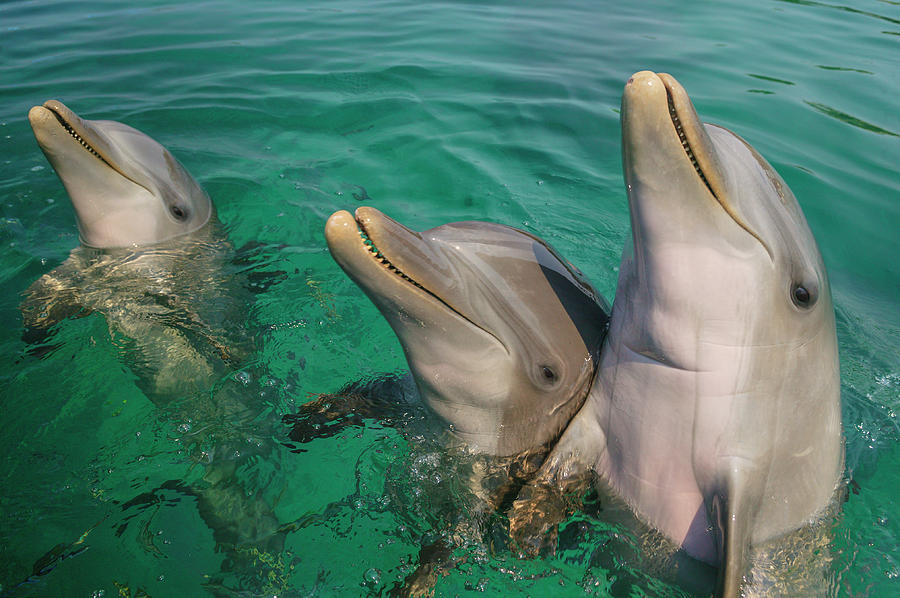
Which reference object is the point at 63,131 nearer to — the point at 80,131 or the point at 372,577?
the point at 80,131

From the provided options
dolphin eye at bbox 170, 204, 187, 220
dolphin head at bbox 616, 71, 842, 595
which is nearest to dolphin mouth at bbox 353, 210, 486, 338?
dolphin head at bbox 616, 71, 842, 595

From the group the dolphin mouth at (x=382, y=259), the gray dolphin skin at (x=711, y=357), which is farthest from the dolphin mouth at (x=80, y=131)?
the gray dolphin skin at (x=711, y=357)

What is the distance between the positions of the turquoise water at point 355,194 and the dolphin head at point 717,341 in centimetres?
58

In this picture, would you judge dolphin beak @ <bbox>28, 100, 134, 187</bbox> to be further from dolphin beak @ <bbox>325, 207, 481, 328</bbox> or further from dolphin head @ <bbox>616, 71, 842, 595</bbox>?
dolphin head @ <bbox>616, 71, 842, 595</bbox>

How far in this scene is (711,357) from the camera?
304cm

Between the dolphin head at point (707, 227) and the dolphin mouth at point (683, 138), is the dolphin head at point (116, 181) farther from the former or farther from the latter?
the dolphin mouth at point (683, 138)

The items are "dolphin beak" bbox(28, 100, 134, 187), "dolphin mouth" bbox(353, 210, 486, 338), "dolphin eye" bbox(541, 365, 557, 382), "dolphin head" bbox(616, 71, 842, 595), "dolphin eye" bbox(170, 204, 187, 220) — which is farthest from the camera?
"dolphin eye" bbox(170, 204, 187, 220)

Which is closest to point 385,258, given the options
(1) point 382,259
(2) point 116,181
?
(1) point 382,259

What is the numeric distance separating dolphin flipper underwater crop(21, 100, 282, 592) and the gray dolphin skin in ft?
7.87

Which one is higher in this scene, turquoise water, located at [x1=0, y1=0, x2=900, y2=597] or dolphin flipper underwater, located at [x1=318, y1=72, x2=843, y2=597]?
dolphin flipper underwater, located at [x1=318, y1=72, x2=843, y2=597]

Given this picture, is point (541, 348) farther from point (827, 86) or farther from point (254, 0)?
point (254, 0)

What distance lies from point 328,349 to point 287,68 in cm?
758

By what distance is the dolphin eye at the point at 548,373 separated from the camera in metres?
3.44

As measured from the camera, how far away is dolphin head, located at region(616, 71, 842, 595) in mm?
2754
